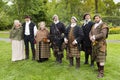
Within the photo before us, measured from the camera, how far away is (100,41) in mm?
8117

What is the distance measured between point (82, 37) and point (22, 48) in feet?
9.15

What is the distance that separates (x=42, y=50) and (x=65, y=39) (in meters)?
1.26

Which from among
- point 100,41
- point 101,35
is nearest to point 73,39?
point 100,41

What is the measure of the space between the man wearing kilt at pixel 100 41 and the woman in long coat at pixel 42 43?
2232 millimetres

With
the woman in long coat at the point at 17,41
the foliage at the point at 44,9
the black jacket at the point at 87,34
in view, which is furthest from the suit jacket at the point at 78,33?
the foliage at the point at 44,9

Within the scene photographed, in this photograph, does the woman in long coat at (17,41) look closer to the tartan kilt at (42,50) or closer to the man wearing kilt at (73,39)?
the tartan kilt at (42,50)

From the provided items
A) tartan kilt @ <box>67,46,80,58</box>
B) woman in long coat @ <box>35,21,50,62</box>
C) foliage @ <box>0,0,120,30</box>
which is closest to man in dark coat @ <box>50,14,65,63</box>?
woman in long coat @ <box>35,21,50,62</box>

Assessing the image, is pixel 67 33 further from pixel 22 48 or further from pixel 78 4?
pixel 78 4

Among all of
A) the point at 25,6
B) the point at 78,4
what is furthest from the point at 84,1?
the point at 25,6

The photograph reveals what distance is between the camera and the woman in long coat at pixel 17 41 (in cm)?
1044

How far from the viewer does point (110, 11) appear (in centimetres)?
5209

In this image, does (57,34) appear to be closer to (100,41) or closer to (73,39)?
(73,39)

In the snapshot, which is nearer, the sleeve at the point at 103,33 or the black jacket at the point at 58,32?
the sleeve at the point at 103,33

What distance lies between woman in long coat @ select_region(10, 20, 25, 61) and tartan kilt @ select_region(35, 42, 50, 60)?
0.86m
